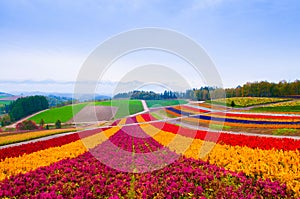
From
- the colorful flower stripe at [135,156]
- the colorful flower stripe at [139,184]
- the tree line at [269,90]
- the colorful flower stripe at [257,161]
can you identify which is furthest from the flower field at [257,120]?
the tree line at [269,90]

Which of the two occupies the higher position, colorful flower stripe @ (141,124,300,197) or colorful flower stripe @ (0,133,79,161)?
colorful flower stripe @ (141,124,300,197)

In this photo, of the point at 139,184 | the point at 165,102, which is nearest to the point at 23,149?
the point at 139,184

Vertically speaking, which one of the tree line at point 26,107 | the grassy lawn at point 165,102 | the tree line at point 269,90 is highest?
the tree line at point 269,90

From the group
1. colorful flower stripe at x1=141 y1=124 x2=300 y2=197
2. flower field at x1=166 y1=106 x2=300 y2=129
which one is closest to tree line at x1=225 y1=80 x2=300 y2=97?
flower field at x1=166 y1=106 x2=300 y2=129

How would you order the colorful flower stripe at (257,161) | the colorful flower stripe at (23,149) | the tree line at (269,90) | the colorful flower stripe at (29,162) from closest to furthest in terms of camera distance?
the colorful flower stripe at (257,161) < the colorful flower stripe at (29,162) < the colorful flower stripe at (23,149) < the tree line at (269,90)

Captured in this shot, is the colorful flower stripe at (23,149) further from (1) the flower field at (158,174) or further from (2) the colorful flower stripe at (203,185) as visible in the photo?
(2) the colorful flower stripe at (203,185)

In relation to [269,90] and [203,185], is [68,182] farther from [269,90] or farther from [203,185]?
[269,90]

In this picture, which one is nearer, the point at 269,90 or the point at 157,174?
the point at 157,174

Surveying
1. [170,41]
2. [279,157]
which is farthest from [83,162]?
[279,157]

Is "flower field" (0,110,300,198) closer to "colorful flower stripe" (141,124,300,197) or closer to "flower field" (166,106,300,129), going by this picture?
"colorful flower stripe" (141,124,300,197)

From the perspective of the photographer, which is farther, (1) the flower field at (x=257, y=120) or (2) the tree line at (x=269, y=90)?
(2) the tree line at (x=269, y=90)

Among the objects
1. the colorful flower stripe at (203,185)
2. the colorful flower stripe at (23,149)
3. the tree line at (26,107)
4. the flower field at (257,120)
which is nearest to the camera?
the colorful flower stripe at (203,185)

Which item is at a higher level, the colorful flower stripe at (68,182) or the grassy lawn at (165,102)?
the grassy lawn at (165,102)

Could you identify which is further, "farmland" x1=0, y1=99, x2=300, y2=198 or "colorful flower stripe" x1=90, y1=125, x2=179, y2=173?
"colorful flower stripe" x1=90, y1=125, x2=179, y2=173
